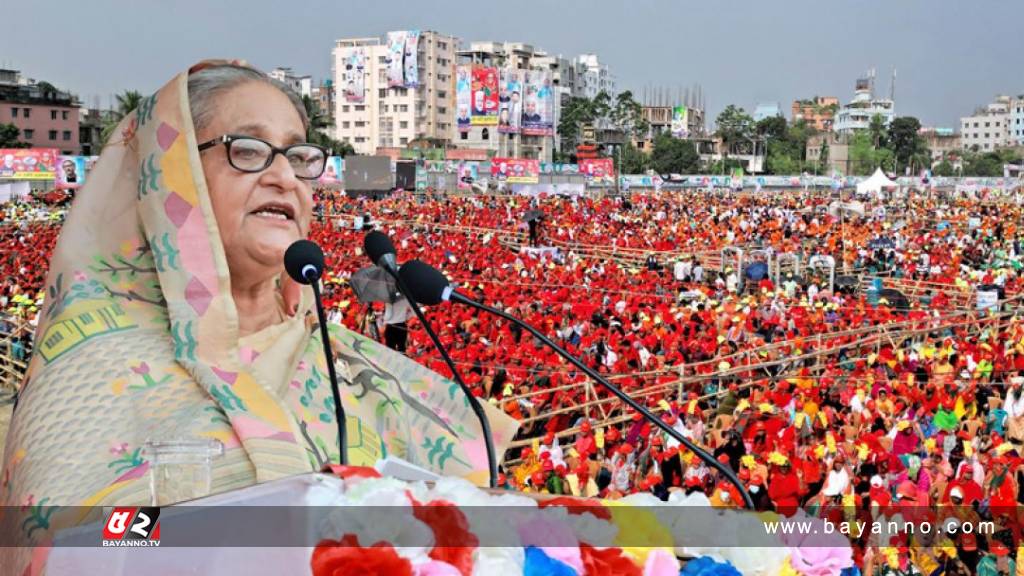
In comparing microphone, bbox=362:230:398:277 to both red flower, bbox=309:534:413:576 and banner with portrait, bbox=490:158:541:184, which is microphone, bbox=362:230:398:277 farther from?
banner with portrait, bbox=490:158:541:184

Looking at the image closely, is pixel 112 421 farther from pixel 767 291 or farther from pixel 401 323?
pixel 767 291

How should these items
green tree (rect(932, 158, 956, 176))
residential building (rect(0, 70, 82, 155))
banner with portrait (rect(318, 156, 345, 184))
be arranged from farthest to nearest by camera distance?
green tree (rect(932, 158, 956, 176)) → residential building (rect(0, 70, 82, 155)) → banner with portrait (rect(318, 156, 345, 184))

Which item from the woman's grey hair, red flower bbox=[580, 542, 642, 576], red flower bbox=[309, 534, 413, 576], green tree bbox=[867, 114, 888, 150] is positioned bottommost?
red flower bbox=[580, 542, 642, 576]

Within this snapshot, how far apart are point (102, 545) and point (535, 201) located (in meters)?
40.1

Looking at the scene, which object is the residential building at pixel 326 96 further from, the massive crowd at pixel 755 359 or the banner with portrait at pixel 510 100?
the massive crowd at pixel 755 359

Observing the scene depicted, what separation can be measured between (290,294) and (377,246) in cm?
52

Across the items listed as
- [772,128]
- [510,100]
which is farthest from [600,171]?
[772,128]

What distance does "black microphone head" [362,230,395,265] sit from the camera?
2508mm

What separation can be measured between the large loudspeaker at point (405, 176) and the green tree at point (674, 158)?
42.9 meters

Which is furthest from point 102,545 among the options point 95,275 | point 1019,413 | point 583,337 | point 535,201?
point 535,201

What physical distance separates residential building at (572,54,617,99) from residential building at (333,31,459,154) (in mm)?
30937

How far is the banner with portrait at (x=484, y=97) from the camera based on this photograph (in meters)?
79.7

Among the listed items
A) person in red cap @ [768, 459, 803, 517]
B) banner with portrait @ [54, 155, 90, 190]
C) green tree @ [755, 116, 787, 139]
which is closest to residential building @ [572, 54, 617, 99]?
green tree @ [755, 116, 787, 139]

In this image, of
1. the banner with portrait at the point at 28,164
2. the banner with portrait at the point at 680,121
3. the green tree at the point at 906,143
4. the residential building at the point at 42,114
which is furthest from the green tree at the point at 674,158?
the banner with portrait at the point at 28,164
